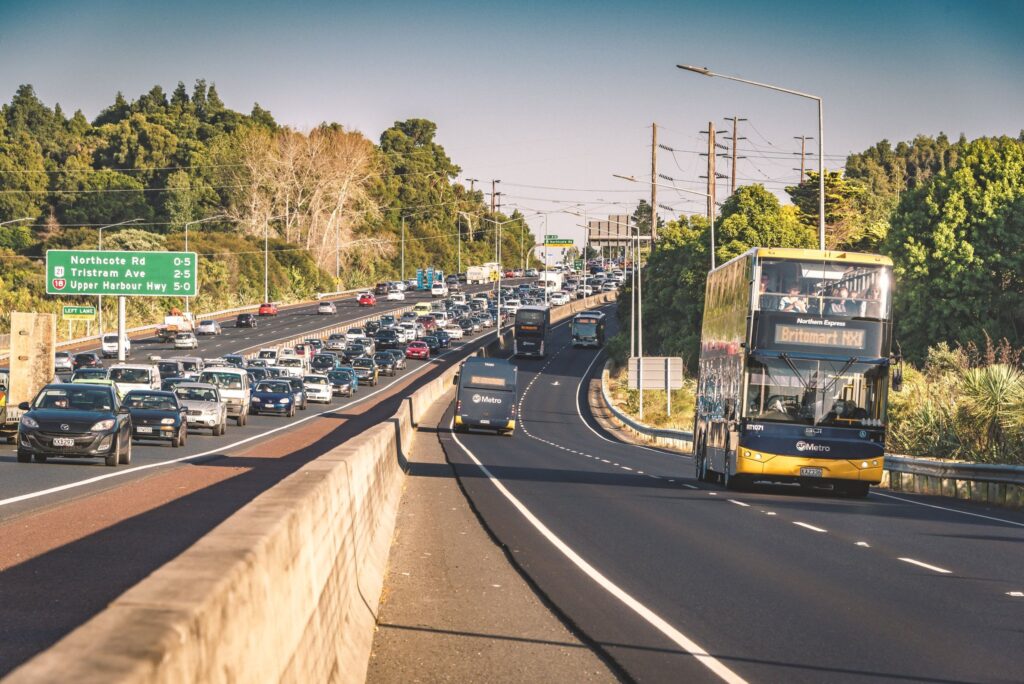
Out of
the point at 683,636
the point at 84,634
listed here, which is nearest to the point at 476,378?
the point at 683,636

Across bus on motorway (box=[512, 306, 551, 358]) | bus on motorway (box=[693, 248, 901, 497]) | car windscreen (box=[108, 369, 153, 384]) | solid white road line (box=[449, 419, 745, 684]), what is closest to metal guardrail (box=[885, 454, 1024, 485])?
bus on motorway (box=[693, 248, 901, 497])

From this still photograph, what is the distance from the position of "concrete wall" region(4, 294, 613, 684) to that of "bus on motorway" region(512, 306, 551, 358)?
94952 millimetres

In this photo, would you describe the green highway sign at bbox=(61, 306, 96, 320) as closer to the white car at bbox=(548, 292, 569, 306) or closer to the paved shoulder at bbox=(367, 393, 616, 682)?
the white car at bbox=(548, 292, 569, 306)

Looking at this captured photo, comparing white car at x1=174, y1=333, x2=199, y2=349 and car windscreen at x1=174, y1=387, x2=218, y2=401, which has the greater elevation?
car windscreen at x1=174, y1=387, x2=218, y2=401

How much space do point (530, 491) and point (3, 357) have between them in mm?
61554

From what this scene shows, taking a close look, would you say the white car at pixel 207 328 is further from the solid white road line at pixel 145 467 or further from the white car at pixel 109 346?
the solid white road line at pixel 145 467

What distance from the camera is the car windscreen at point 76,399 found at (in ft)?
91.5

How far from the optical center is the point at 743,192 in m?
92.1

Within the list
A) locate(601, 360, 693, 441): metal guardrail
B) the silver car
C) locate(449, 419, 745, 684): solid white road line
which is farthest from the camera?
locate(601, 360, 693, 441): metal guardrail

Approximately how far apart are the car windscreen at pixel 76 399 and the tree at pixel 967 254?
42.5 m

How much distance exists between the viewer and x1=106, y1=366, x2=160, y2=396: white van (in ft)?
160

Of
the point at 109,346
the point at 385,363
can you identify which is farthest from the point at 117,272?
the point at 385,363

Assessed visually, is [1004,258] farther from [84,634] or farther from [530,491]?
[84,634]

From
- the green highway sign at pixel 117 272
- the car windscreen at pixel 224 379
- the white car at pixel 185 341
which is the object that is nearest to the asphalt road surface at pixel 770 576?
the car windscreen at pixel 224 379
